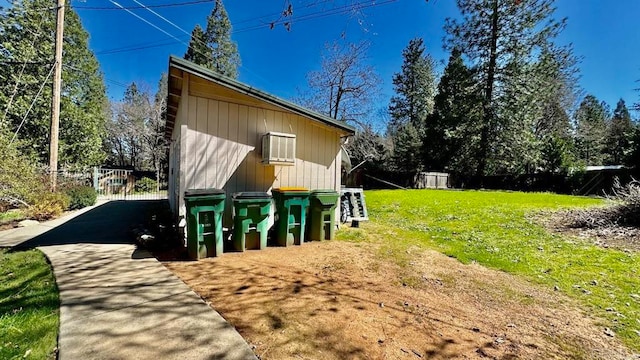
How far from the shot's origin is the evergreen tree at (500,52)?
19.1 meters

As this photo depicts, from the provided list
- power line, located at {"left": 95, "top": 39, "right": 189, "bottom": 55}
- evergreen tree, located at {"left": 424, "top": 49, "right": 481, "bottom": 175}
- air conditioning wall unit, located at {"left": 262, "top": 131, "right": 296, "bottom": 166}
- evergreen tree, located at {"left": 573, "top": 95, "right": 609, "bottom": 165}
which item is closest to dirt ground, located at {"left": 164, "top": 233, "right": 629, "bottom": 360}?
air conditioning wall unit, located at {"left": 262, "top": 131, "right": 296, "bottom": 166}

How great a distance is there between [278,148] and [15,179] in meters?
7.99

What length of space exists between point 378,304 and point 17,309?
368 centimetres

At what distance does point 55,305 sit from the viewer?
9.21 feet

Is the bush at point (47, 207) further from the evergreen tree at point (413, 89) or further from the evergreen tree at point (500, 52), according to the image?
the evergreen tree at point (413, 89)

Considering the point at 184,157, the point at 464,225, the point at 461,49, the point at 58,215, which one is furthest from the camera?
the point at 461,49

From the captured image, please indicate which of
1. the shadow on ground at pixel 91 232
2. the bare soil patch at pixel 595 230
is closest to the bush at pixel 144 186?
the shadow on ground at pixel 91 232

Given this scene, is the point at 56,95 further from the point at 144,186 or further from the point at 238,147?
the point at 144,186

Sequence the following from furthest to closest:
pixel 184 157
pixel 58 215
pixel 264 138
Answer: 1. pixel 58 215
2. pixel 264 138
3. pixel 184 157

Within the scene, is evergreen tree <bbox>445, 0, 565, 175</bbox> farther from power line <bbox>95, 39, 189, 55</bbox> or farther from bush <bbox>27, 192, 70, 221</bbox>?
bush <bbox>27, 192, 70, 221</bbox>

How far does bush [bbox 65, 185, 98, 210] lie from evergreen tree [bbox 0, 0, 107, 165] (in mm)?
2919

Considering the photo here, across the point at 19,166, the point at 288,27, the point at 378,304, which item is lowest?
the point at 378,304

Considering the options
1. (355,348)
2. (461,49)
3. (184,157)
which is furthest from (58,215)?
(461,49)

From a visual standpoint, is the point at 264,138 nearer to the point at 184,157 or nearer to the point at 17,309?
the point at 184,157
